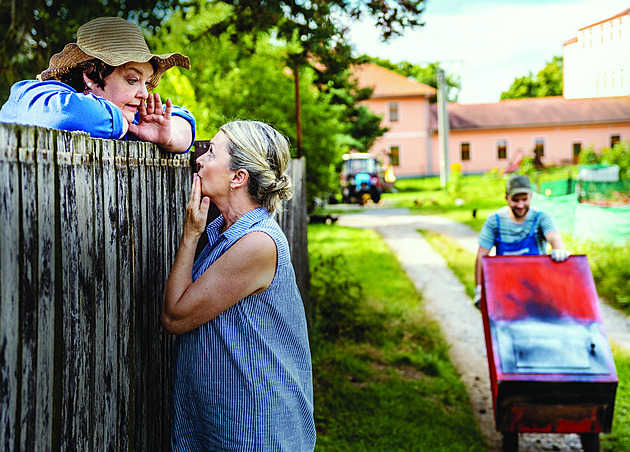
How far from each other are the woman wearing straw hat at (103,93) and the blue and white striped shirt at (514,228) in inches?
137

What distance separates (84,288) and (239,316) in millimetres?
507

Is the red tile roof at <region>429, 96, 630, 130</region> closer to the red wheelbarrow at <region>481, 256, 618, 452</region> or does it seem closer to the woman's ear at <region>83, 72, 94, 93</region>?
the red wheelbarrow at <region>481, 256, 618, 452</region>

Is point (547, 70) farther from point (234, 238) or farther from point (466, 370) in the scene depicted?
point (234, 238)

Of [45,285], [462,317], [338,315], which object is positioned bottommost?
[462,317]

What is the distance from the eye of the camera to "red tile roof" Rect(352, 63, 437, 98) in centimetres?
4919

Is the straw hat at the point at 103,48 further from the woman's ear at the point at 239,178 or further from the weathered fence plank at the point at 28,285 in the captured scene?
the weathered fence plank at the point at 28,285

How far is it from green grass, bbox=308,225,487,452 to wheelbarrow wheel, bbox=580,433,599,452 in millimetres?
735

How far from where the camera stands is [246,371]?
87.4 inches

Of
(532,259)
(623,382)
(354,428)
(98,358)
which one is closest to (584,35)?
(532,259)

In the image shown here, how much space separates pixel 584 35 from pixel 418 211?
18389 millimetres

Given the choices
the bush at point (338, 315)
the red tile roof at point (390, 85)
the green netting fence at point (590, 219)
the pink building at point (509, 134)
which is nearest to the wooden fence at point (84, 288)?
the bush at point (338, 315)

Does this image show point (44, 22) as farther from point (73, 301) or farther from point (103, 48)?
point (73, 301)

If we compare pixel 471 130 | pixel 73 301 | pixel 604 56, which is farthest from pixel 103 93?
pixel 471 130

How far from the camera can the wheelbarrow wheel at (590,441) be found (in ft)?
15.3
